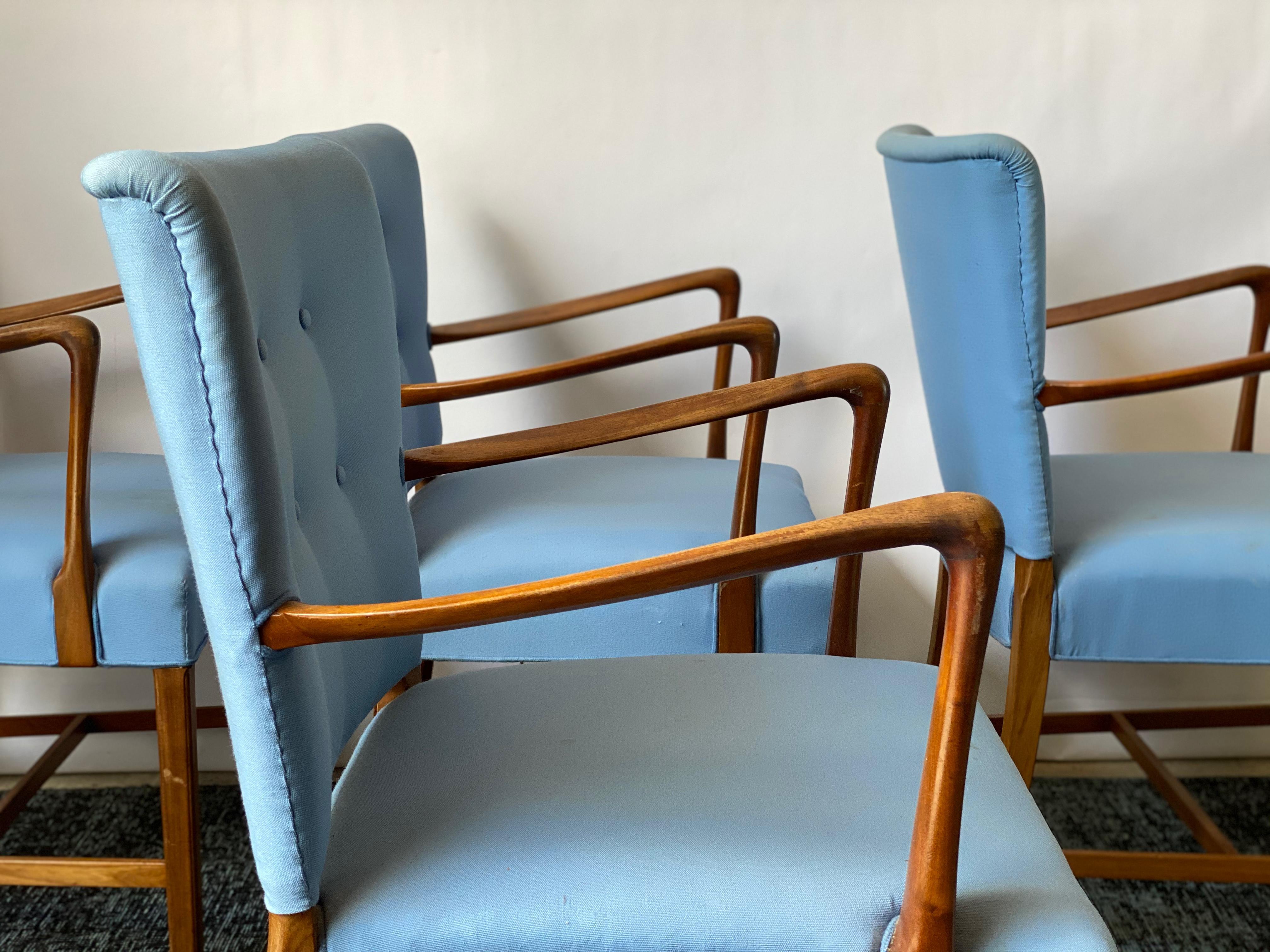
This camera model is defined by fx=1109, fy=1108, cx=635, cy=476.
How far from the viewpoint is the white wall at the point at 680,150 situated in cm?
156

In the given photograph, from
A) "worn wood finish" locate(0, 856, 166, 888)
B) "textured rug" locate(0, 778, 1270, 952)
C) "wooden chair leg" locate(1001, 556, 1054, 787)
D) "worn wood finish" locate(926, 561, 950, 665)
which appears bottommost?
"textured rug" locate(0, 778, 1270, 952)

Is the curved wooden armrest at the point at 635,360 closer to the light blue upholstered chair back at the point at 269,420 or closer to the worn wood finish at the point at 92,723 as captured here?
the light blue upholstered chair back at the point at 269,420

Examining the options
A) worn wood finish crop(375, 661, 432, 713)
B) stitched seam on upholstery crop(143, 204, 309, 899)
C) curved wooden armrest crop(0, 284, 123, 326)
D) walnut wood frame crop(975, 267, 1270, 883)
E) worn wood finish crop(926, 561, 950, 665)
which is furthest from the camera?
worn wood finish crop(926, 561, 950, 665)

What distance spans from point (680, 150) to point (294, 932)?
4.04 feet

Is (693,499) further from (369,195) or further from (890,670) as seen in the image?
(369,195)

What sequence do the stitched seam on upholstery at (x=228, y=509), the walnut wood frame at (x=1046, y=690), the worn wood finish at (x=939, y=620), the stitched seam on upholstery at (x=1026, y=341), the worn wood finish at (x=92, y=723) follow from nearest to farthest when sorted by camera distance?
the stitched seam on upholstery at (x=228, y=509) < the stitched seam on upholstery at (x=1026, y=341) < the walnut wood frame at (x=1046, y=690) < the worn wood finish at (x=939, y=620) < the worn wood finish at (x=92, y=723)

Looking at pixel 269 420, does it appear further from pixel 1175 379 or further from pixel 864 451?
pixel 1175 379

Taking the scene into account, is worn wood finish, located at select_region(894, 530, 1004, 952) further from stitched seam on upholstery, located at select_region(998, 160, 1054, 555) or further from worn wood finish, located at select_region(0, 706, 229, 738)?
worn wood finish, located at select_region(0, 706, 229, 738)

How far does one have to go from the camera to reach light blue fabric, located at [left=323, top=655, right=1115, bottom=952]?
682 mm

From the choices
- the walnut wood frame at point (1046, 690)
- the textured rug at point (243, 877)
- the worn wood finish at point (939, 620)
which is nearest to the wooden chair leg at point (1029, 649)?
the walnut wood frame at point (1046, 690)

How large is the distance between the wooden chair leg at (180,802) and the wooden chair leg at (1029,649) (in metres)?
0.86

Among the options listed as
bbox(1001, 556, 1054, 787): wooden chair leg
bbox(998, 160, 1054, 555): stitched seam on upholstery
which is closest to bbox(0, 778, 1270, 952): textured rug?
bbox(1001, 556, 1054, 787): wooden chair leg

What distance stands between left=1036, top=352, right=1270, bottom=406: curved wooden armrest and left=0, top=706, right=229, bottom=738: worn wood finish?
4.06 feet

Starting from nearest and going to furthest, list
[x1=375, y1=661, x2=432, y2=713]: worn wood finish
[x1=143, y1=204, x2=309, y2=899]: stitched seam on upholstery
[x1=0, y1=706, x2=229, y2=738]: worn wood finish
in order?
1. [x1=143, y1=204, x2=309, y2=899]: stitched seam on upholstery
2. [x1=375, y1=661, x2=432, y2=713]: worn wood finish
3. [x1=0, y1=706, x2=229, y2=738]: worn wood finish
